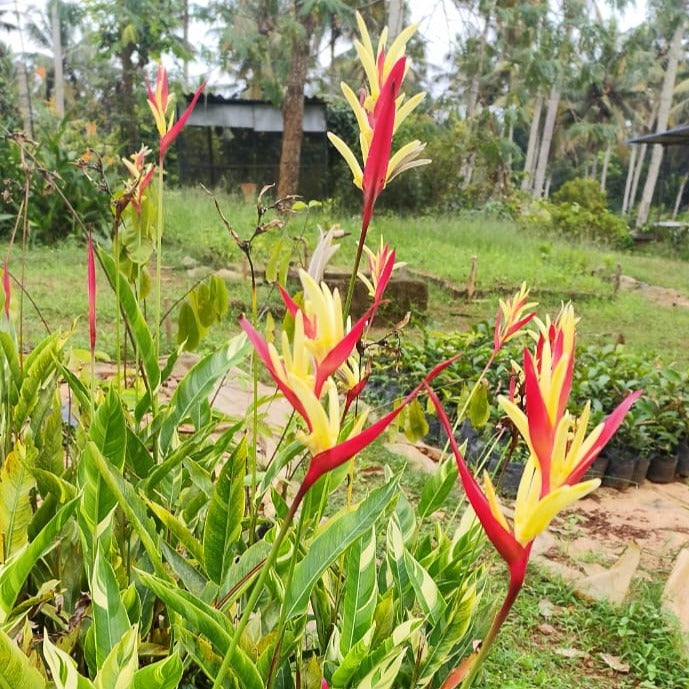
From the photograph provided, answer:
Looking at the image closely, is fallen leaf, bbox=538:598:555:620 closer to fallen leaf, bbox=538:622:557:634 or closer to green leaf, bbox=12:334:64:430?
fallen leaf, bbox=538:622:557:634

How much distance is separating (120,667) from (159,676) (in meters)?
0.04

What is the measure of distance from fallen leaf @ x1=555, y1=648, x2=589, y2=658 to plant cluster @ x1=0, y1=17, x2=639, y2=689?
78 centimetres

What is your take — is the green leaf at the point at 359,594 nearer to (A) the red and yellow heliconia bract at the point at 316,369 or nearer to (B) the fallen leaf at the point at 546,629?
(A) the red and yellow heliconia bract at the point at 316,369

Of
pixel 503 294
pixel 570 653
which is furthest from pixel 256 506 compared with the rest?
pixel 503 294

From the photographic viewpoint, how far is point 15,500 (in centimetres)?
90

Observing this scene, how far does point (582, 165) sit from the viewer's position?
114ft

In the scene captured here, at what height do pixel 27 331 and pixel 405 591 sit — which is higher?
pixel 405 591

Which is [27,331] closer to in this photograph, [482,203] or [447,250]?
[447,250]

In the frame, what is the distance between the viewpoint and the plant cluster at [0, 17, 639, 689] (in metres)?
0.44

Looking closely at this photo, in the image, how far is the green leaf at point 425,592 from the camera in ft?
Answer: 2.90

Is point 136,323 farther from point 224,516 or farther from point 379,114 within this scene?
point 379,114

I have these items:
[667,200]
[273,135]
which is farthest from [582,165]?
[273,135]

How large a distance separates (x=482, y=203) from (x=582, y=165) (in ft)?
75.5

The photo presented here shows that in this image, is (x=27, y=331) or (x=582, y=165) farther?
(x=582, y=165)
